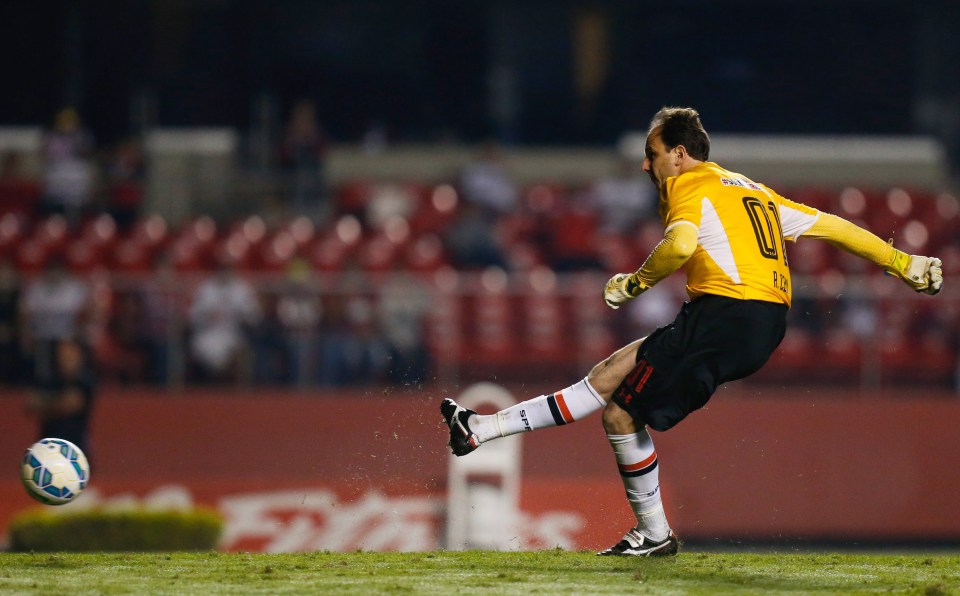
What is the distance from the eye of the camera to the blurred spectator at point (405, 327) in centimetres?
1319

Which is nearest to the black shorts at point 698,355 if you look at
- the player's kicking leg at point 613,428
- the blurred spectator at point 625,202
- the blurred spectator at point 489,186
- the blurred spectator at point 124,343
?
the player's kicking leg at point 613,428

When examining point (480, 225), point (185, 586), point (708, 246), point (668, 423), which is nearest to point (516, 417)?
point (668, 423)

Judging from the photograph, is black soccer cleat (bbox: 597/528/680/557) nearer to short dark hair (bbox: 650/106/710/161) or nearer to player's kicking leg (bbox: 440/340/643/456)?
player's kicking leg (bbox: 440/340/643/456)

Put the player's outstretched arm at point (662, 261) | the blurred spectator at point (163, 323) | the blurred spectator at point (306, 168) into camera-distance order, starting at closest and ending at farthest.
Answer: the player's outstretched arm at point (662, 261), the blurred spectator at point (163, 323), the blurred spectator at point (306, 168)

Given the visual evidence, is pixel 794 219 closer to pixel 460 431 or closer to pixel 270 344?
pixel 460 431

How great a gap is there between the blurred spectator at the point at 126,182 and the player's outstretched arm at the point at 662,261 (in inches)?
480

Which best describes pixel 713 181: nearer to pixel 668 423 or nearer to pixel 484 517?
pixel 668 423

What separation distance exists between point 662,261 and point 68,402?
Result: 6.66 metres

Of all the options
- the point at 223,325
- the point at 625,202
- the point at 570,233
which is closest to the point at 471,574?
the point at 223,325

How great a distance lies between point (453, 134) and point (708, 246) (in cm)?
1437

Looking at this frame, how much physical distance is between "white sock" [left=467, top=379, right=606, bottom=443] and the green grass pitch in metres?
0.69

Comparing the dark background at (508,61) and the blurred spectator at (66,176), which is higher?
the dark background at (508,61)

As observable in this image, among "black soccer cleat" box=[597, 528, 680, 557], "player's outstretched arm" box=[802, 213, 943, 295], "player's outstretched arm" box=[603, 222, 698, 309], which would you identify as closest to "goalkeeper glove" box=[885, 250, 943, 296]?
"player's outstretched arm" box=[802, 213, 943, 295]

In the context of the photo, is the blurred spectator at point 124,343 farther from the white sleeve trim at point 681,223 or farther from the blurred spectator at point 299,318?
the white sleeve trim at point 681,223
